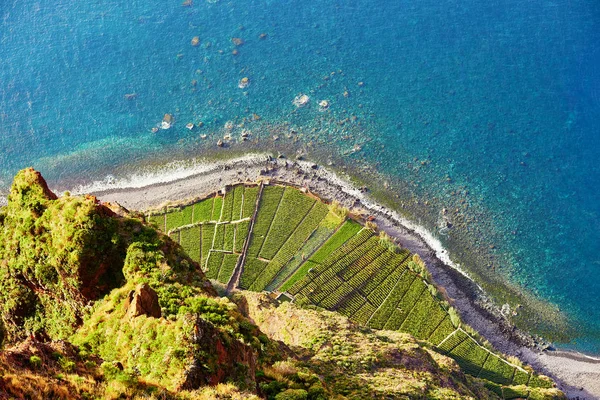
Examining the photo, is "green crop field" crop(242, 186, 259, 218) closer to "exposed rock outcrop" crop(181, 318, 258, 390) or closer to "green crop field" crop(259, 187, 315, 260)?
"green crop field" crop(259, 187, 315, 260)

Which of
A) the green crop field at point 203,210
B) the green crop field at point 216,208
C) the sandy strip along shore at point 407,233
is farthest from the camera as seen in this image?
the green crop field at point 203,210

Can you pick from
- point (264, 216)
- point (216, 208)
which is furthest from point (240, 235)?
point (216, 208)

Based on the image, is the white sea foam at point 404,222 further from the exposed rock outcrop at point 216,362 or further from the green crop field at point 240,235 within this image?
the exposed rock outcrop at point 216,362

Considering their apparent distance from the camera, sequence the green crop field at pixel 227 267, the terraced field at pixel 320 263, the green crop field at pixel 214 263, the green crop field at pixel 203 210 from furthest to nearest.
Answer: the green crop field at pixel 203 210 < the green crop field at pixel 214 263 < the green crop field at pixel 227 267 < the terraced field at pixel 320 263

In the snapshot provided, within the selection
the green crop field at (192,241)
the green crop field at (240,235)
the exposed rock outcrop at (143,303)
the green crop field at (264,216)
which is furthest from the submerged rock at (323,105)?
the exposed rock outcrop at (143,303)

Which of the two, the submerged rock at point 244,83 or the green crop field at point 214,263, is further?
the submerged rock at point 244,83

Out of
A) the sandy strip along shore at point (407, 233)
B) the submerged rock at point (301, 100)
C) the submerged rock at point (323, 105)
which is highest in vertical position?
the submerged rock at point (323, 105)

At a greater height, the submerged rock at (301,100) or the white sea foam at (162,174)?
the submerged rock at (301,100)
